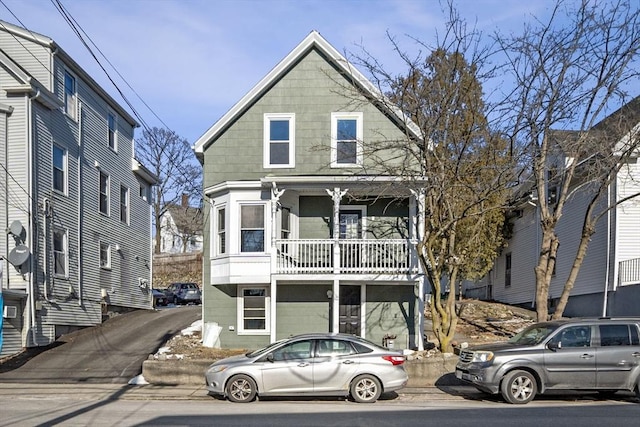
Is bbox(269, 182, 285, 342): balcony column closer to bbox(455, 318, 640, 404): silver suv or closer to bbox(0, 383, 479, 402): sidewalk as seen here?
bbox(0, 383, 479, 402): sidewalk

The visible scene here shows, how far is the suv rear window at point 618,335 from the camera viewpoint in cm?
1209

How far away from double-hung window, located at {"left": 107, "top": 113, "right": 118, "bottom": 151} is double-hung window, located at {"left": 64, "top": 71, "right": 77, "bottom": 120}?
10.8 feet

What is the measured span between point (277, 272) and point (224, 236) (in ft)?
7.81

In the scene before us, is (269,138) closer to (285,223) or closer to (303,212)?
(303,212)

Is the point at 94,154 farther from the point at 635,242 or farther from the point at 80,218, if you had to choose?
the point at 635,242

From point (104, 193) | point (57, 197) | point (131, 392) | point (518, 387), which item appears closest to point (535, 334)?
point (518, 387)

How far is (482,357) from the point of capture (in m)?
12.0

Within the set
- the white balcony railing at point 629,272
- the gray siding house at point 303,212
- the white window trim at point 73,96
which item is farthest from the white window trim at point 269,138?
the white balcony railing at point 629,272

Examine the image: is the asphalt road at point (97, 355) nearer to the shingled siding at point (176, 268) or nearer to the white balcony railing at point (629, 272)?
the white balcony railing at point (629, 272)

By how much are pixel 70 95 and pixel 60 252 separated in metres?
5.88

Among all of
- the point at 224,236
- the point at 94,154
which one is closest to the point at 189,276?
the point at 94,154

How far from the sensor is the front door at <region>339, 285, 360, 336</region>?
19.3 meters

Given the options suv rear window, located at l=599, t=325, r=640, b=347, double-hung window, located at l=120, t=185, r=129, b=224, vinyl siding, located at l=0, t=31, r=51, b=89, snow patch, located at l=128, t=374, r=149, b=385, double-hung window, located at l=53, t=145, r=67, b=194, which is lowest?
snow patch, located at l=128, t=374, r=149, b=385

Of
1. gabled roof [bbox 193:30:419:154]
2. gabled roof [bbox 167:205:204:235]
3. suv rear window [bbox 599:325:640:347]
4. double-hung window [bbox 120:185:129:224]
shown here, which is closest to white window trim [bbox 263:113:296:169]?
gabled roof [bbox 193:30:419:154]
